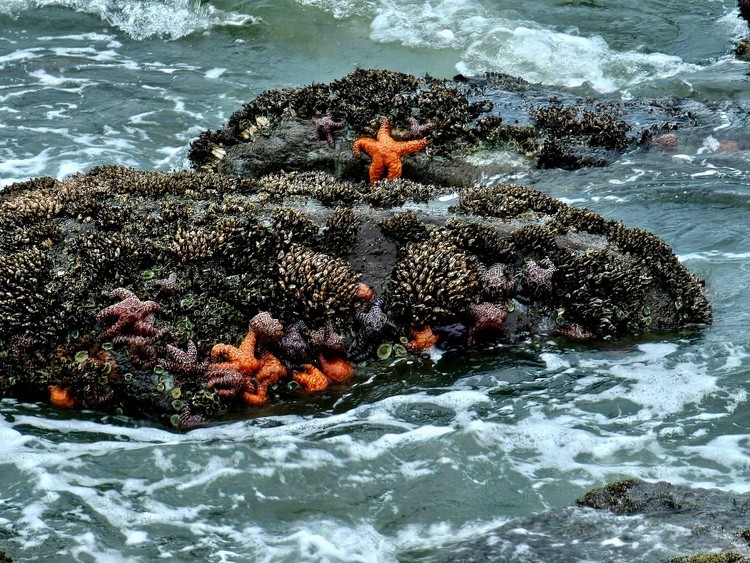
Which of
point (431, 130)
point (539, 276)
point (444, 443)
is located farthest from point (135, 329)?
point (431, 130)

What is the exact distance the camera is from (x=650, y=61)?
711 inches

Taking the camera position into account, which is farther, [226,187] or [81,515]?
[226,187]

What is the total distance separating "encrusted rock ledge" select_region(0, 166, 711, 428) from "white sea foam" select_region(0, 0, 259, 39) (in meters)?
11.7

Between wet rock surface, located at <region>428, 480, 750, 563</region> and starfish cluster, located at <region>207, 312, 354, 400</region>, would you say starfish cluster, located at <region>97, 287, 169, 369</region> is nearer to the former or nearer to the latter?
starfish cluster, located at <region>207, 312, 354, 400</region>

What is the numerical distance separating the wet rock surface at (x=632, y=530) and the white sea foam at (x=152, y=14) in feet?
55.3

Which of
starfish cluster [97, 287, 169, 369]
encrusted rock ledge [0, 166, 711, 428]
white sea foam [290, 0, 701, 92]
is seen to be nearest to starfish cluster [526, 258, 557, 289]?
encrusted rock ledge [0, 166, 711, 428]

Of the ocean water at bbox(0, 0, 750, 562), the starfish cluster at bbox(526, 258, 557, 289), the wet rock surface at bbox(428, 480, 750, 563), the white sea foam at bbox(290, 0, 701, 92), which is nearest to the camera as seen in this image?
the wet rock surface at bbox(428, 480, 750, 563)

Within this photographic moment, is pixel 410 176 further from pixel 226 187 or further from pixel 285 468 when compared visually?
pixel 285 468

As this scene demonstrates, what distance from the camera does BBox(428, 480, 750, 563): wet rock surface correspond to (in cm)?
514

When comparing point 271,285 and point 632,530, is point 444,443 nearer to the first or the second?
point 632,530

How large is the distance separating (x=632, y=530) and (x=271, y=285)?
13.7ft

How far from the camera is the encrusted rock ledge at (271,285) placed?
782 centimetres

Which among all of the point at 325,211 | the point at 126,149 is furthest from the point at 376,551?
the point at 126,149

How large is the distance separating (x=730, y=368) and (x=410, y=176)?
5618mm
